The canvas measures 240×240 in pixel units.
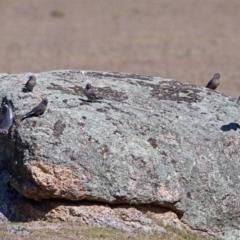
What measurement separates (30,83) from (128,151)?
1889 millimetres

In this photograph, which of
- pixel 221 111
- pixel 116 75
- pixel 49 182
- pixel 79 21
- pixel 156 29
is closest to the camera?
pixel 49 182

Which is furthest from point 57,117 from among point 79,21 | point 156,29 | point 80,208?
point 79,21

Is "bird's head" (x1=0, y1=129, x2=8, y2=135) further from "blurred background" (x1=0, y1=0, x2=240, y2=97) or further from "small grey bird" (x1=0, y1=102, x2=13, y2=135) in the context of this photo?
"blurred background" (x1=0, y1=0, x2=240, y2=97)

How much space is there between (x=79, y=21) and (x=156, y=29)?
7.08 metres

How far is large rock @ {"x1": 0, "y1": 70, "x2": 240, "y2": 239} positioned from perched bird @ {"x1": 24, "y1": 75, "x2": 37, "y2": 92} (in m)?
0.12

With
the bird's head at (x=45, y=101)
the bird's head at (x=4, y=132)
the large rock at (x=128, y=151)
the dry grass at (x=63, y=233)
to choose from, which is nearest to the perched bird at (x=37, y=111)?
the bird's head at (x=45, y=101)

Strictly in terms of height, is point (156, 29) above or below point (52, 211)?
above

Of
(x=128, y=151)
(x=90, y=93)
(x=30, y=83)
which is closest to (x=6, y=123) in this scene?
(x=30, y=83)

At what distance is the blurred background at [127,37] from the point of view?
3406 centimetres

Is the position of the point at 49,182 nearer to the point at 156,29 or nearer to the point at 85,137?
the point at 85,137

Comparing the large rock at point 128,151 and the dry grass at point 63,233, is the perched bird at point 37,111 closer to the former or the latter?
the large rock at point 128,151

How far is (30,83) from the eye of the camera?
469 inches

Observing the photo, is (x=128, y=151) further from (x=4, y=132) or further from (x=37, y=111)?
(x=4, y=132)

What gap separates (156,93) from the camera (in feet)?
42.0
